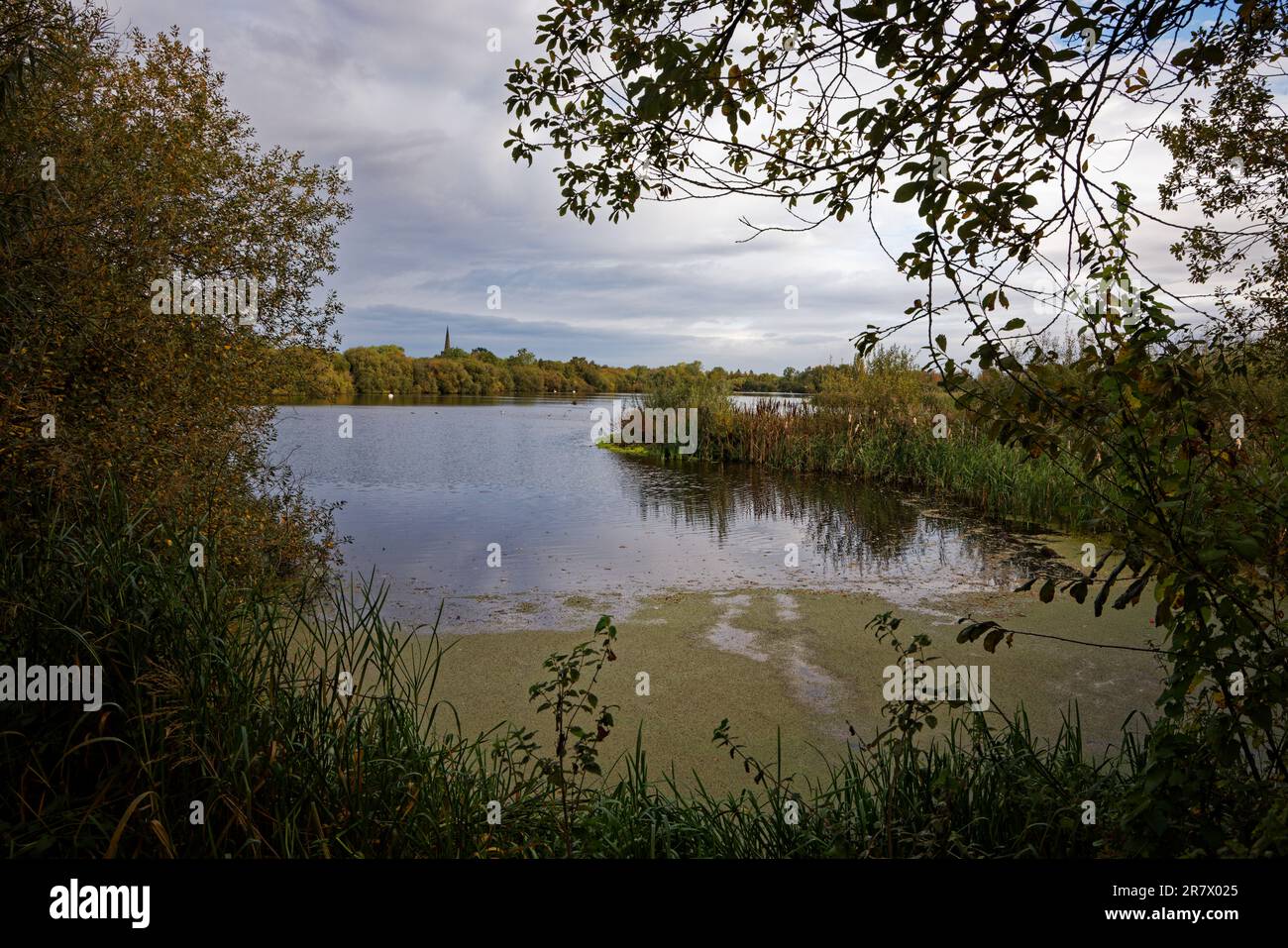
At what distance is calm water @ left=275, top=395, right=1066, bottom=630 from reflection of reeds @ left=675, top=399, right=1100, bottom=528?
2.69ft

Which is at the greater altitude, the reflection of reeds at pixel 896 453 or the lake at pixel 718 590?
the reflection of reeds at pixel 896 453

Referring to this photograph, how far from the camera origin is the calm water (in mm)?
6746

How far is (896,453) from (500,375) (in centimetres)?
4365

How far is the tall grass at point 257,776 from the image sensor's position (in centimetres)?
194

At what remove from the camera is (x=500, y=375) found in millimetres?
54000

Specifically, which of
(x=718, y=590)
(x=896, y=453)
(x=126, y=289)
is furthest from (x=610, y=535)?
(x=896, y=453)

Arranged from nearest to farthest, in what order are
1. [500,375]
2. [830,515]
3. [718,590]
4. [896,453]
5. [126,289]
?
1. [126,289]
2. [718,590]
3. [830,515]
4. [896,453]
5. [500,375]

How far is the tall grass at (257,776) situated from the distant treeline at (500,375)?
47.8 feet

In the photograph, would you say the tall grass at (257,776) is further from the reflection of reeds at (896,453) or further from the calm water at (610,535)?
the reflection of reeds at (896,453)

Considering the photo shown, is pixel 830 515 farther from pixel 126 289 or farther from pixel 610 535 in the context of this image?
pixel 126 289

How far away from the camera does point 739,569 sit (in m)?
7.46

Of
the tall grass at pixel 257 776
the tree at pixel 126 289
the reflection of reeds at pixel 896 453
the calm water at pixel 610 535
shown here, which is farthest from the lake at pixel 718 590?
the tree at pixel 126 289
